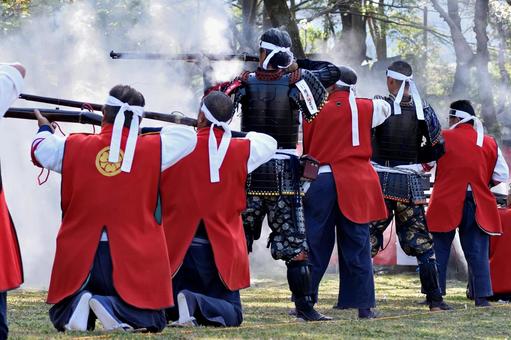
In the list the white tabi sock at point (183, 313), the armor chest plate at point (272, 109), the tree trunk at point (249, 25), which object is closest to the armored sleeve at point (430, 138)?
the armor chest plate at point (272, 109)

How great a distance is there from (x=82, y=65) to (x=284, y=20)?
4341 mm

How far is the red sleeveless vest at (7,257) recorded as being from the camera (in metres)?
6.14

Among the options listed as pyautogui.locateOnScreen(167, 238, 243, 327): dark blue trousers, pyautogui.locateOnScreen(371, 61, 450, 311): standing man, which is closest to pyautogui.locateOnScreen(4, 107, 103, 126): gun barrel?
pyautogui.locateOnScreen(167, 238, 243, 327): dark blue trousers

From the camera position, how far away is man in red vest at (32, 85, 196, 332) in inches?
276

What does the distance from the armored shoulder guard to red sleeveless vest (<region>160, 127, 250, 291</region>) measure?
0.79 meters

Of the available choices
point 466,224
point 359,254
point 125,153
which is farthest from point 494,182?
point 125,153

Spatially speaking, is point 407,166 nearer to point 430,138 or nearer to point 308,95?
point 430,138

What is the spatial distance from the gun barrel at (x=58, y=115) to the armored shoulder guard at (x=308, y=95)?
153 cm

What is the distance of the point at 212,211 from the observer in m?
7.80

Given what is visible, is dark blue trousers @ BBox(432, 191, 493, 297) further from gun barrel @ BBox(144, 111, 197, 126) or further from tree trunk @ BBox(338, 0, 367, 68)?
tree trunk @ BBox(338, 0, 367, 68)

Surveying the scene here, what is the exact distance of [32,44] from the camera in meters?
16.6

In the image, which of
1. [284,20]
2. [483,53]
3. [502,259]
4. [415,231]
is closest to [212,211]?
[415,231]

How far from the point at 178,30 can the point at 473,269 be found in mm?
7822

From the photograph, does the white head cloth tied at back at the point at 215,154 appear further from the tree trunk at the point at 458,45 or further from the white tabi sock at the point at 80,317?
the tree trunk at the point at 458,45
